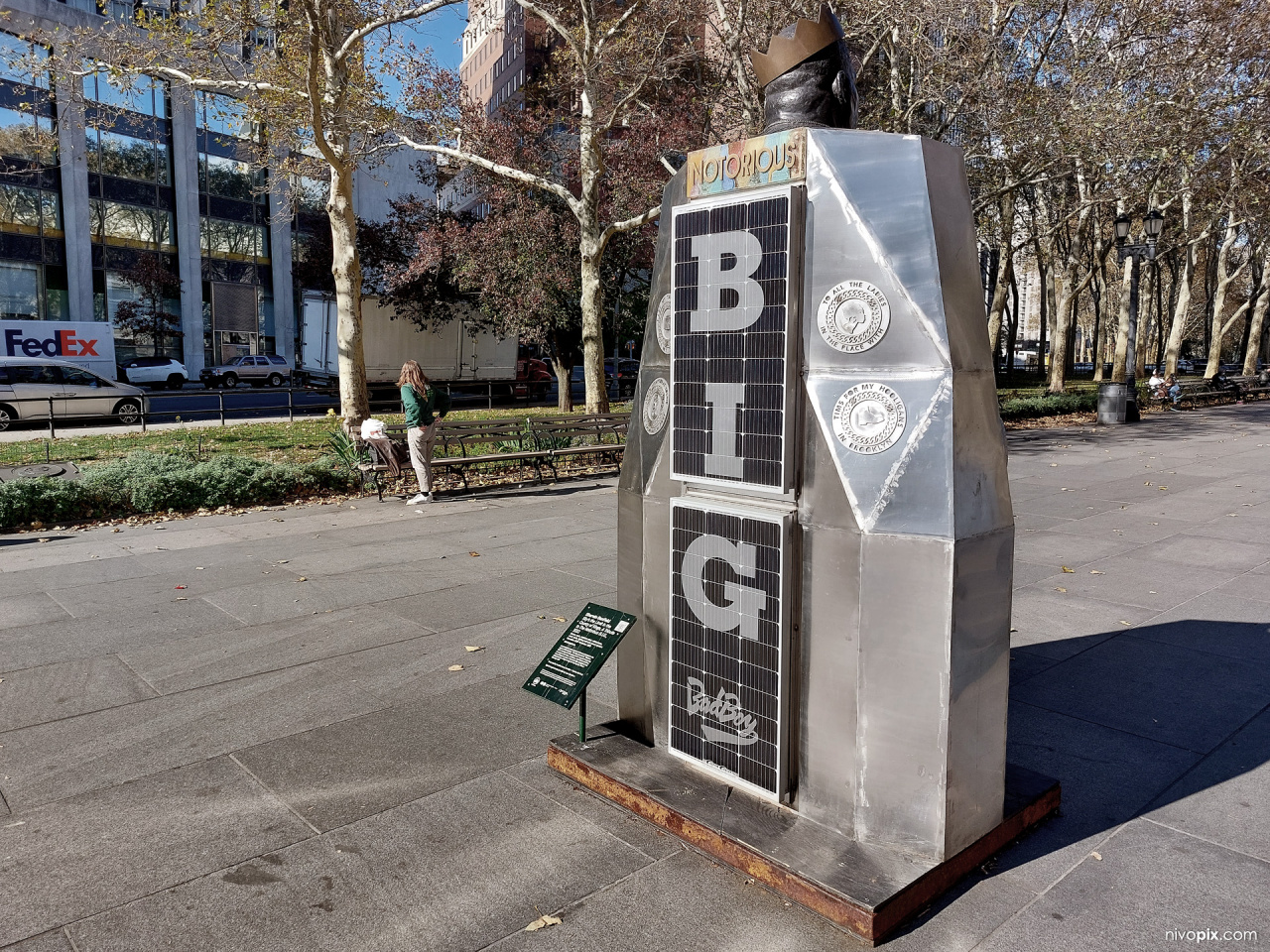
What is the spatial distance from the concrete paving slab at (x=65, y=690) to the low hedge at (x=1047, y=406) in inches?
786

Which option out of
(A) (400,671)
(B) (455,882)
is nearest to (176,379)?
(A) (400,671)

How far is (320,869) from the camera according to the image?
3.64 metres

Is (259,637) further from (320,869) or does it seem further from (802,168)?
(802,168)

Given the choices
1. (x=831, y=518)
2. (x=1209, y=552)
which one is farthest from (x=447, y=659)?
(x=1209, y=552)

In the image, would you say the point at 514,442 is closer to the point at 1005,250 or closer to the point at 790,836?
the point at 790,836

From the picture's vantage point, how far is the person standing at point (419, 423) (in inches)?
450

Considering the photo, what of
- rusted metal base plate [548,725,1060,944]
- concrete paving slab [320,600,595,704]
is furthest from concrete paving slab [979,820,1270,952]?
concrete paving slab [320,600,595,704]

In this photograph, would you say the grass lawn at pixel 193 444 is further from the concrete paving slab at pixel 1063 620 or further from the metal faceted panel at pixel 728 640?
the metal faceted panel at pixel 728 640

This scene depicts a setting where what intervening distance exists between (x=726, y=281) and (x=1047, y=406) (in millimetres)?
22258

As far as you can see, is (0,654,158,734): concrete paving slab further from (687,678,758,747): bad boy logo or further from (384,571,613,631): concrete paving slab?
(687,678,758,747): bad boy logo

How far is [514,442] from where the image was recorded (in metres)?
14.6

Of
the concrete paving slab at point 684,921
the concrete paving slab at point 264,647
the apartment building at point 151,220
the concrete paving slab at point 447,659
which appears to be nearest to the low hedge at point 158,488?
the concrete paving slab at point 264,647

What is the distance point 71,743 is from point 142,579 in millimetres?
3459

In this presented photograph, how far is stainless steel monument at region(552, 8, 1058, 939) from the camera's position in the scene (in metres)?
3.39
